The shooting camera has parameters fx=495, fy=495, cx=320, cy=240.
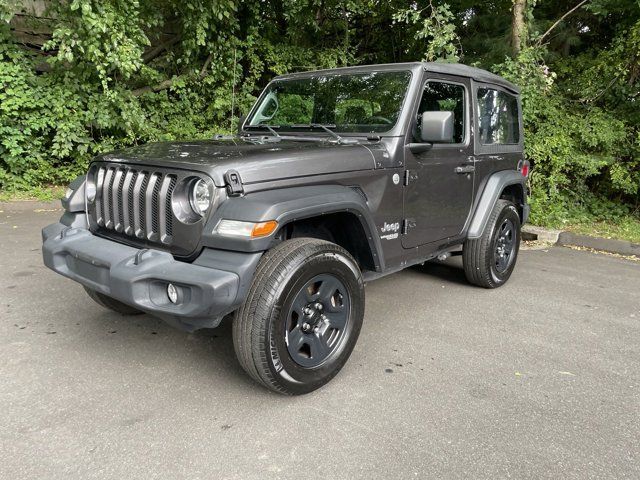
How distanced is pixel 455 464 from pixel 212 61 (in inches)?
358

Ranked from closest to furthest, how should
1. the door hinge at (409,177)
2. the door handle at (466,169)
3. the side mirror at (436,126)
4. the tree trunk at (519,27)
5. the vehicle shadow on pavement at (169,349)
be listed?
the vehicle shadow on pavement at (169,349), the side mirror at (436,126), the door hinge at (409,177), the door handle at (466,169), the tree trunk at (519,27)

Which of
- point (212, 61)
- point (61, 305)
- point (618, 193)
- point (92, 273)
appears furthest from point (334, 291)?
point (212, 61)

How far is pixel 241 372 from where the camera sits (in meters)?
3.04

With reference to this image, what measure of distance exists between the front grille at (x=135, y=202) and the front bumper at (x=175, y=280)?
5.3 inches

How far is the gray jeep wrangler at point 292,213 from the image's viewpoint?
2.48m

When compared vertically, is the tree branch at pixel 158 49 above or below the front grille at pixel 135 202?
above

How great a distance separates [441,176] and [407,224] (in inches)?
22.0

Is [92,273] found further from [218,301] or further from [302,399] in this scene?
[302,399]

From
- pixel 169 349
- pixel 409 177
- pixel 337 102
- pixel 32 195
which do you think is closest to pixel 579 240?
pixel 409 177

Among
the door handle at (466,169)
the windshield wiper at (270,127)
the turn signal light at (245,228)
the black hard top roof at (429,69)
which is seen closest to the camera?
the turn signal light at (245,228)

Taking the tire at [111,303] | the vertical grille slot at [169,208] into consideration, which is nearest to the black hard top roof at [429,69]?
the vertical grille slot at [169,208]

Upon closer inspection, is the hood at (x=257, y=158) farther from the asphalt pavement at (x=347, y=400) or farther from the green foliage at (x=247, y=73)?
the green foliage at (x=247, y=73)

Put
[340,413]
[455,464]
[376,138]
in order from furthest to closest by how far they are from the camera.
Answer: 1. [376,138]
2. [340,413]
3. [455,464]

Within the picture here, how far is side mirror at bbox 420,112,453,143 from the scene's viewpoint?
3.27m
